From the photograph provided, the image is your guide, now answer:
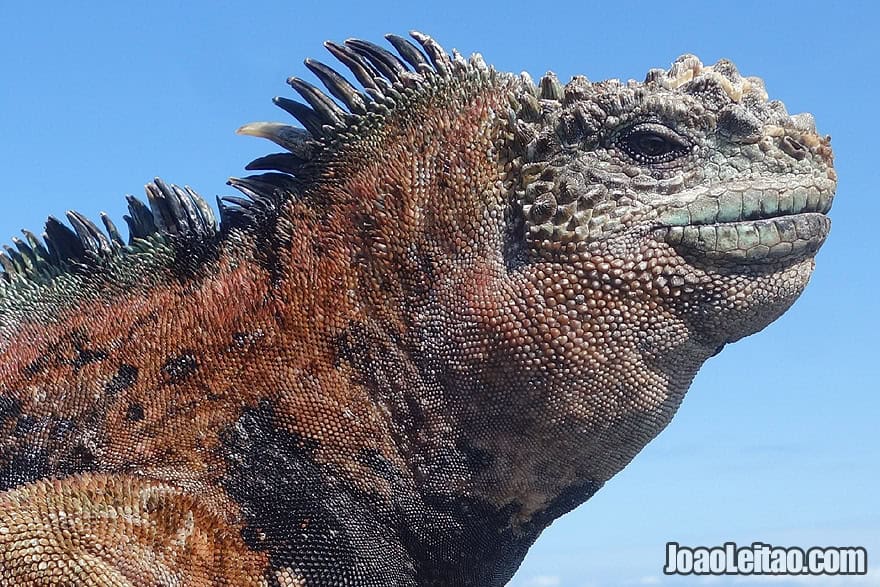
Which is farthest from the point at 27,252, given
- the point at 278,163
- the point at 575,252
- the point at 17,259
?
the point at 575,252

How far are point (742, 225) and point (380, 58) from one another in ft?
8.52

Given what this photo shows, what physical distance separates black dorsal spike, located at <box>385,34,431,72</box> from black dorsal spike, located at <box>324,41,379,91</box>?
0.22 m

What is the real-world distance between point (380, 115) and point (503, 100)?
2.64 feet

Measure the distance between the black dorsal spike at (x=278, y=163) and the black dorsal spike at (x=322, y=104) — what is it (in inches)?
13.0

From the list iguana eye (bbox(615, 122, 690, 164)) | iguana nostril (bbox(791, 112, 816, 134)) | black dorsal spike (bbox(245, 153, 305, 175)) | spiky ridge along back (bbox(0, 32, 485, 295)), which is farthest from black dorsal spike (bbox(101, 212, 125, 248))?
iguana nostril (bbox(791, 112, 816, 134))

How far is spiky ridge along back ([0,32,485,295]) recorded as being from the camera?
22.4 ft

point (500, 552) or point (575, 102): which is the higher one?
point (575, 102)

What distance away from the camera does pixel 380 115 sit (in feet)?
22.3

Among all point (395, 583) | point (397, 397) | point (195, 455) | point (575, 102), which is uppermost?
point (575, 102)

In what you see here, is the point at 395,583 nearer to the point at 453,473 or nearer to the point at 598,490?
the point at 453,473

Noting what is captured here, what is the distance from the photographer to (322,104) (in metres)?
6.86

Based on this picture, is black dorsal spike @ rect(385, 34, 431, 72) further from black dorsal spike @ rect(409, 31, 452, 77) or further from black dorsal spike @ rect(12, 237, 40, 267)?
black dorsal spike @ rect(12, 237, 40, 267)

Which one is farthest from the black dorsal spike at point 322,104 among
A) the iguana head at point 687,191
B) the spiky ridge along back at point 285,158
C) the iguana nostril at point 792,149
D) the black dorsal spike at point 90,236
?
the iguana nostril at point 792,149

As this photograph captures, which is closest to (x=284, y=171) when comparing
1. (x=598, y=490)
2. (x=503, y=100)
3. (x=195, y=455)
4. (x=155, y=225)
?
(x=155, y=225)
